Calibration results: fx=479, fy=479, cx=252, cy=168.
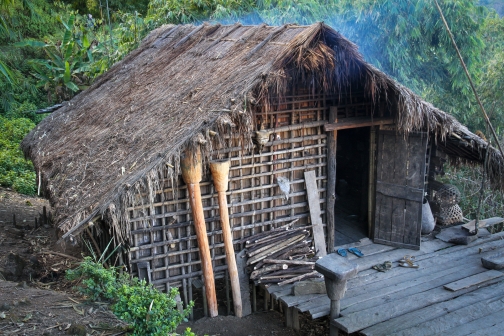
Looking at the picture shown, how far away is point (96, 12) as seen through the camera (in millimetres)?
19031

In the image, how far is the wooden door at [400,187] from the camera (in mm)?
6594

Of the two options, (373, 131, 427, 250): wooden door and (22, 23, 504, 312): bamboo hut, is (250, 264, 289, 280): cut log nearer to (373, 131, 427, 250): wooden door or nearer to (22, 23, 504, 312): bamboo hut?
(22, 23, 504, 312): bamboo hut

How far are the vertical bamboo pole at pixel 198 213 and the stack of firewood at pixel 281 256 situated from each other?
0.57m

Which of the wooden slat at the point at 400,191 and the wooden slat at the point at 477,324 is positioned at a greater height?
the wooden slat at the point at 400,191

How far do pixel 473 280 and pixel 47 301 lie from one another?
4839 mm

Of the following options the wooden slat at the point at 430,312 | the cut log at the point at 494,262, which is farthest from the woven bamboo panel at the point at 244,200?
the cut log at the point at 494,262

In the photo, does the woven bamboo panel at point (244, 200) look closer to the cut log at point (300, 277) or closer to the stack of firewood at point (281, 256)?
the stack of firewood at point (281, 256)

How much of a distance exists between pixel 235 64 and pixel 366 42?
669 cm

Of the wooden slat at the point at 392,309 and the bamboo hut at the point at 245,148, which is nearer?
the wooden slat at the point at 392,309

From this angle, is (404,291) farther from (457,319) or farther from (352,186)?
(352,186)

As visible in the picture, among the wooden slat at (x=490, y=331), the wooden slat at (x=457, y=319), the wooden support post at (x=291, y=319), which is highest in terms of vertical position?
the wooden slat at (x=457, y=319)

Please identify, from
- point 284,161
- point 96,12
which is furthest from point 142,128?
point 96,12

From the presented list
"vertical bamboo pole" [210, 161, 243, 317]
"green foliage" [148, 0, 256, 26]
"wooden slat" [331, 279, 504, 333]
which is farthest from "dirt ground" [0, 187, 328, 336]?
"green foliage" [148, 0, 256, 26]

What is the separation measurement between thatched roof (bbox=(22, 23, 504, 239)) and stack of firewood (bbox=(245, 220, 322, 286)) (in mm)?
1387
